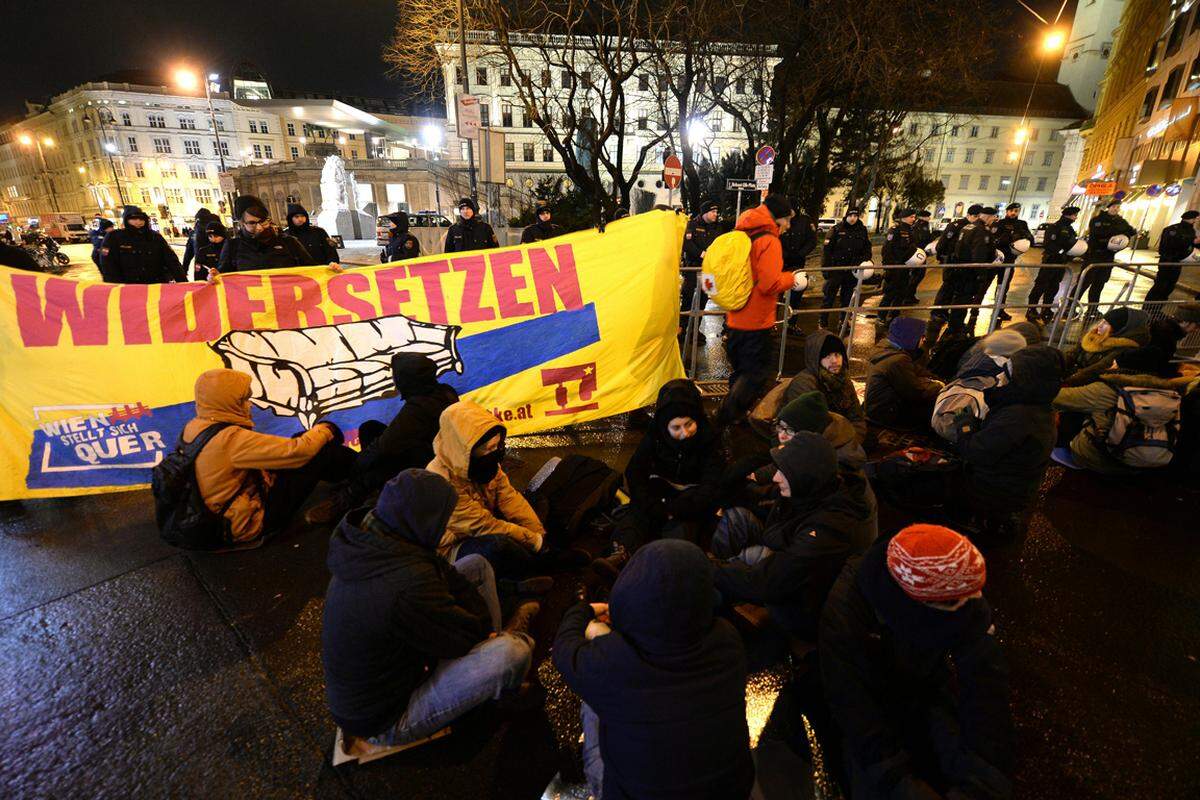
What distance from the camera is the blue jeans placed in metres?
2.22

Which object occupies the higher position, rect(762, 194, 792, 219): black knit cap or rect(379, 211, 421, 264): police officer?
rect(762, 194, 792, 219): black knit cap

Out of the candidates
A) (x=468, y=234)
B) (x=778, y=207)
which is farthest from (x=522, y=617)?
(x=468, y=234)

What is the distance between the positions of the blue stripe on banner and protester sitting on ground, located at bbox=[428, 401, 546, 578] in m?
1.66

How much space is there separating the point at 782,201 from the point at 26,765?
5.69 meters

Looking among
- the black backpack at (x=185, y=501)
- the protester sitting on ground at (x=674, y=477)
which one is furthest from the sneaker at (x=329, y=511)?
the protester sitting on ground at (x=674, y=477)

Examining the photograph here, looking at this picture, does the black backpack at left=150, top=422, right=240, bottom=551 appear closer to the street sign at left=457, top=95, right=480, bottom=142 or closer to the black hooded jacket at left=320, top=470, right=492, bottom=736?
the black hooded jacket at left=320, top=470, right=492, bottom=736

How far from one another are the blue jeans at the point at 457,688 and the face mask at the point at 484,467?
3.24ft

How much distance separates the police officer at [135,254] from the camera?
6.74 meters

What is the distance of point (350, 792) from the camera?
2207 millimetres

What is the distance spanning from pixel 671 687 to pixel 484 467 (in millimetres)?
1810

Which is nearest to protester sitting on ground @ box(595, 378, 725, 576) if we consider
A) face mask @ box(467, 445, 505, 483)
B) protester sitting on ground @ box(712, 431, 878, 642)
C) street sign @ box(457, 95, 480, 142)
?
protester sitting on ground @ box(712, 431, 878, 642)

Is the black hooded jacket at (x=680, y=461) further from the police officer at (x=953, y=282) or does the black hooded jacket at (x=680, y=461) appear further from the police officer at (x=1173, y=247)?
the police officer at (x=1173, y=247)

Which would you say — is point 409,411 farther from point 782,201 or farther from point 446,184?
point 446,184

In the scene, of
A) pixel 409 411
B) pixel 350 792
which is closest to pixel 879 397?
pixel 409 411
